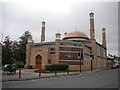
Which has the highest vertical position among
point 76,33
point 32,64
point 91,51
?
point 76,33

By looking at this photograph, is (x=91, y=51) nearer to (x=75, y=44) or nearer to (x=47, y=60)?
(x=75, y=44)

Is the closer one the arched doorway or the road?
the road

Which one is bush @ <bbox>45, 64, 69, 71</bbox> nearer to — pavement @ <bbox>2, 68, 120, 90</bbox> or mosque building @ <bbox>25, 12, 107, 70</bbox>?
mosque building @ <bbox>25, 12, 107, 70</bbox>

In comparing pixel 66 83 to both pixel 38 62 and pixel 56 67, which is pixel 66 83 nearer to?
pixel 56 67

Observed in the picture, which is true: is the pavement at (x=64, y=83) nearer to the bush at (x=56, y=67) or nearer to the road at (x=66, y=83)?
the road at (x=66, y=83)

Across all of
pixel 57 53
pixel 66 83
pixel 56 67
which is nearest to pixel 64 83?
pixel 66 83

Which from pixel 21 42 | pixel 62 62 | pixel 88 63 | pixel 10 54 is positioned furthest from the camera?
pixel 21 42

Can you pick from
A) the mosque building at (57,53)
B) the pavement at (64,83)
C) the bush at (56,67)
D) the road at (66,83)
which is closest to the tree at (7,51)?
the pavement at (64,83)

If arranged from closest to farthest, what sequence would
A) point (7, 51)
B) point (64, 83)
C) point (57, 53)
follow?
point (64, 83), point (7, 51), point (57, 53)

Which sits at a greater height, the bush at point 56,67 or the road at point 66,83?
the road at point 66,83

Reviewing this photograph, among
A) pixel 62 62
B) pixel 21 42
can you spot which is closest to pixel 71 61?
pixel 62 62

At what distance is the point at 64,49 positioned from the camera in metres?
41.1

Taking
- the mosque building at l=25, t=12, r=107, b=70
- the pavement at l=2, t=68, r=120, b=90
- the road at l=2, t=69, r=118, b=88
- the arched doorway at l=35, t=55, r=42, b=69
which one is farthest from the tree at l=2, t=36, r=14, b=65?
the arched doorway at l=35, t=55, r=42, b=69

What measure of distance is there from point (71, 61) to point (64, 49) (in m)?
3.30
